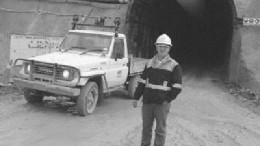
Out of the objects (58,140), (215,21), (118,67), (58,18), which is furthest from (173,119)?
(215,21)

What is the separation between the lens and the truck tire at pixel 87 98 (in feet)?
31.6

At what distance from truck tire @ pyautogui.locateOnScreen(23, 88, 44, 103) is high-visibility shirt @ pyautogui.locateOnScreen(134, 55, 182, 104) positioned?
467 centimetres

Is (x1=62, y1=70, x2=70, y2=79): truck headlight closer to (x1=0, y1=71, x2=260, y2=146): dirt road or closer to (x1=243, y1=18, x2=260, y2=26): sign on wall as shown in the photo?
(x1=0, y1=71, x2=260, y2=146): dirt road

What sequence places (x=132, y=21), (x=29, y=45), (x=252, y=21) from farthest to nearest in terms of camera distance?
(x=132, y=21)
(x=252, y=21)
(x=29, y=45)

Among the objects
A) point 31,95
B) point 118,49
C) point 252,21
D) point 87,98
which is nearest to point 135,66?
point 118,49

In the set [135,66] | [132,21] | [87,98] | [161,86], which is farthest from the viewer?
[132,21]

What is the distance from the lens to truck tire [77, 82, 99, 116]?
31.6 ft

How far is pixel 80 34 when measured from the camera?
37.5ft

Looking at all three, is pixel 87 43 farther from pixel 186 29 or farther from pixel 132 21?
pixel 186 29

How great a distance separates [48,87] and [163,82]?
→ 12.9 ft

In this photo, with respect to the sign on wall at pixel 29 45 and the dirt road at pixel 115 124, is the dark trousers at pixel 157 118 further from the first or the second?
the sign on wall at pixel 29 45

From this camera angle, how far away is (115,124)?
9117mm

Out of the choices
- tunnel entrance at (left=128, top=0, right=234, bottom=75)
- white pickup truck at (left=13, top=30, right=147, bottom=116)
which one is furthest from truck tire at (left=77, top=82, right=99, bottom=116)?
tunnel entrance at (left=128, top=0, right=234, bottom=75)

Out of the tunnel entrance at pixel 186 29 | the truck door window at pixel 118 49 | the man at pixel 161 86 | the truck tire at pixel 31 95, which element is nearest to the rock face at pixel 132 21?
the tunnel entrance at pixel 186 29
